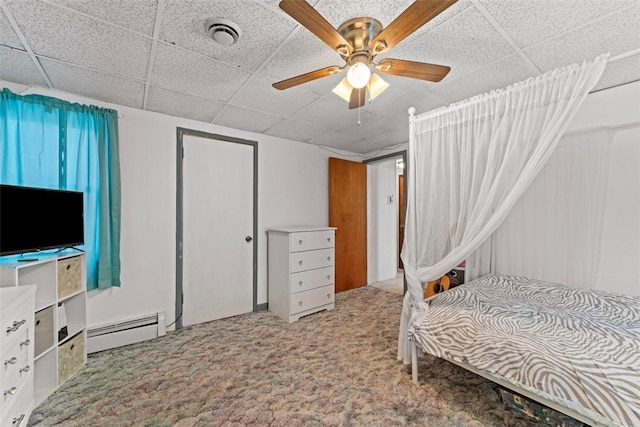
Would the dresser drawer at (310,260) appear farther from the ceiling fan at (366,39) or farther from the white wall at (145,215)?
the ceiling fan at (366,39)

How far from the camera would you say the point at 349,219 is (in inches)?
166

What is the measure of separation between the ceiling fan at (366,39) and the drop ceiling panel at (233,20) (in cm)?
27

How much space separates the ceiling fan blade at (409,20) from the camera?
1028 millimetres

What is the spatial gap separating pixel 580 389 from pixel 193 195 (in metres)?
3.28

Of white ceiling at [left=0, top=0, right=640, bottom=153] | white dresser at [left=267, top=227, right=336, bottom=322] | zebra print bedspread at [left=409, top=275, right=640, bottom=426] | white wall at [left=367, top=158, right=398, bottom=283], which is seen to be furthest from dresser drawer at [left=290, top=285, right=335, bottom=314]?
white ceiling at [left=0, top=0, right=640, bottom=153]

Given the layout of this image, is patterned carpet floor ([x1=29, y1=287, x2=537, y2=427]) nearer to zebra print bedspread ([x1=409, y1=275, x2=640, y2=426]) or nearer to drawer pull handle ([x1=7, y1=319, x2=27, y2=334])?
zebra print bedspread ([x1=409, y1=275, x2=640, y2=426])

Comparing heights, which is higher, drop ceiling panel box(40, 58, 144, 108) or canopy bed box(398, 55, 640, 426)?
drop ceiling panel box(40, 58, 144, 108)

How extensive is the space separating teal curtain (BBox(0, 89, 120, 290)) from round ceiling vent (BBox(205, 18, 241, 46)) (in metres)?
1.60

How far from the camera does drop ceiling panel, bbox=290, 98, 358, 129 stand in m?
2.54

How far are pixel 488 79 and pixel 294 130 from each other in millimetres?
2051

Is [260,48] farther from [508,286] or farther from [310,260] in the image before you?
[508,286]

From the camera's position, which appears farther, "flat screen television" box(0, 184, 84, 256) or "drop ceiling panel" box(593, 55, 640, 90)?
"drop ceiling panel" box(593, 55, 640, 90)

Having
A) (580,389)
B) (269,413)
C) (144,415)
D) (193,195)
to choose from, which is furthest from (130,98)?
(580,389)

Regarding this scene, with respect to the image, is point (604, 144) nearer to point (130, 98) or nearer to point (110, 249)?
point (130, 98)
